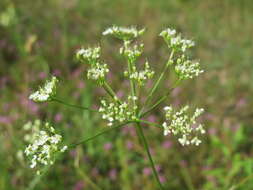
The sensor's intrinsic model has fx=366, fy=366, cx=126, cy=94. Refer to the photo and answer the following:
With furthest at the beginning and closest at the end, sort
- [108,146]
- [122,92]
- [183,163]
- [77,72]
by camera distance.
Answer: [77,72] → [122,92] → [108,146] → [183,163]

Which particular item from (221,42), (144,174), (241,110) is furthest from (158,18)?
(144,174)

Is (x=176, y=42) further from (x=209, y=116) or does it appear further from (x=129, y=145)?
(x=209, y=116)

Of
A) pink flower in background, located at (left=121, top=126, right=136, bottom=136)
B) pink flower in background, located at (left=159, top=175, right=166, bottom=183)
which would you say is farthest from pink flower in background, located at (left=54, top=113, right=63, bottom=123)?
pink flower in background, located at (left=159, top=175, right=166, bottom=183)

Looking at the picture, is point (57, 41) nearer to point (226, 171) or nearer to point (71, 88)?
point (71, 88)

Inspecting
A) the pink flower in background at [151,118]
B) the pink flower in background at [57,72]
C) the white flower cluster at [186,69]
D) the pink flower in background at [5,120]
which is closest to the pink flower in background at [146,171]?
the pink flower in background at [151,118]

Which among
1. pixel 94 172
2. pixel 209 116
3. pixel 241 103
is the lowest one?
pixel 94 172

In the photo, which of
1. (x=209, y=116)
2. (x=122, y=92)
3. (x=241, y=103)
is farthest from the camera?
(x=122, y=92)

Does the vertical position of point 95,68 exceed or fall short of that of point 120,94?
it falls short

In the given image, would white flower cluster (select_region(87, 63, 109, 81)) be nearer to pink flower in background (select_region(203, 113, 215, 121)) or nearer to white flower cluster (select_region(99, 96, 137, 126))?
white flower cluster (select_region(99, 96, 137, 126))

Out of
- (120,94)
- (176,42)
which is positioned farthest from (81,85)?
(176,42)
